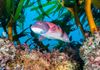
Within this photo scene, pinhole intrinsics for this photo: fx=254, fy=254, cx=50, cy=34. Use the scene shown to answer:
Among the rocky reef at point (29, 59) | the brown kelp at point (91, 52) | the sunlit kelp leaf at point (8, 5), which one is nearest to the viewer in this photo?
the brown kelp at point (91, 52)

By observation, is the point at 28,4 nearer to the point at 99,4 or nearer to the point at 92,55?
the point at 99,4

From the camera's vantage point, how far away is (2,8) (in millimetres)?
3268

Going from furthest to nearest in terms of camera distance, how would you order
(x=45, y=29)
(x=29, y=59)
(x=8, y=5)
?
(x=8, y=5) < (x=29, y=59) < (x=45, y=29)

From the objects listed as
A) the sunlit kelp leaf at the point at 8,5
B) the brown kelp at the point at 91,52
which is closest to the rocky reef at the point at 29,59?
the brown kelp at the point at 91,52

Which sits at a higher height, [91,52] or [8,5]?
Result: [8,5]

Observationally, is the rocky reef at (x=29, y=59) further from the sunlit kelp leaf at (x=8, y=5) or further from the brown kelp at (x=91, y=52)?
the sunlit kelp leaf at (x=8, y=5)

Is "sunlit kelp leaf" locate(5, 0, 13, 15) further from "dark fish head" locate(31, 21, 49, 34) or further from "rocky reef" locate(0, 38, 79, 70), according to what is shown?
"dark fish head" locate(31, 21, 49, 34)

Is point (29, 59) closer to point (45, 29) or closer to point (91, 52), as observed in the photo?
point (45, 29)

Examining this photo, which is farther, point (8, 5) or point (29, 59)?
point (8, 5)

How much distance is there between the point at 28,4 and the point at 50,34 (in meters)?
1.41

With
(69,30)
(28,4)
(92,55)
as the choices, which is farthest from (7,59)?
(69,30)

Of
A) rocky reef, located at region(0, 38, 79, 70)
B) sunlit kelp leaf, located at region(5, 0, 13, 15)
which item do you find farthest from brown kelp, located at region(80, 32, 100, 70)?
sunlit kelp leaf, located at region(5, 0, 13, 15)

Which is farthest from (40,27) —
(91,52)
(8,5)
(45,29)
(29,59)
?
(8,5)

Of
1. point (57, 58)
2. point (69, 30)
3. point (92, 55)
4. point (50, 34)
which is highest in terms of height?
point (50, 34)
